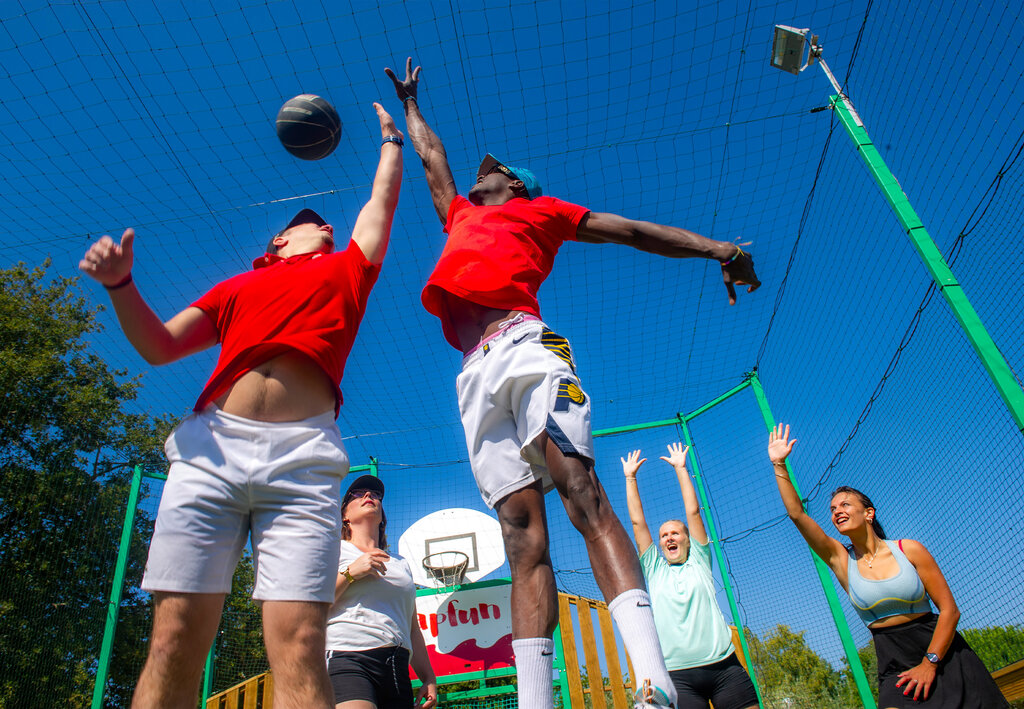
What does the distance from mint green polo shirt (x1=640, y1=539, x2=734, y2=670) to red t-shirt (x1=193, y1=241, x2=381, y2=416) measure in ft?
9.25

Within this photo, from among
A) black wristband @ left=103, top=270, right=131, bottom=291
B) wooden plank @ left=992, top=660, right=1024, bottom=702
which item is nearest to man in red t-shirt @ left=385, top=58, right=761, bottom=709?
black wristband @ left=103, top=270, right=131, bottom=291

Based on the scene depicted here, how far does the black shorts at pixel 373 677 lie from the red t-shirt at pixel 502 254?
4.79ft

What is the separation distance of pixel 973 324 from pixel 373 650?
133 inches

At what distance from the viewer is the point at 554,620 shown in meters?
1.76

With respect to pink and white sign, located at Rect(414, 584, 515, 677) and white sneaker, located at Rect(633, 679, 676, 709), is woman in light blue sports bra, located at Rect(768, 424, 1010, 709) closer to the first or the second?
white sneaker, located at Rect(633, 679, 676, 709)

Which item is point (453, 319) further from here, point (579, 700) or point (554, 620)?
point (579, 700)

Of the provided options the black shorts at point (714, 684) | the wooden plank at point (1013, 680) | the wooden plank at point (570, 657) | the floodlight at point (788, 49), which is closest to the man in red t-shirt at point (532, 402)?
the black shorts at point (714, 684)

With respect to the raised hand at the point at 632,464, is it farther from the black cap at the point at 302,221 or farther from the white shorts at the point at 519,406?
the black cap at the point at 302,221

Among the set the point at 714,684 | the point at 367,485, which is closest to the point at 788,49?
the point at 367,485

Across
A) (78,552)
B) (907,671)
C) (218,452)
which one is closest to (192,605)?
(218,452)

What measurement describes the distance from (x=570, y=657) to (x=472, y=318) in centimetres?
464

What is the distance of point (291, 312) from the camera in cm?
189

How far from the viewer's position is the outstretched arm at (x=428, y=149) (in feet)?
10.8

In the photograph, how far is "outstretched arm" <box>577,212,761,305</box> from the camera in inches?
90.7
